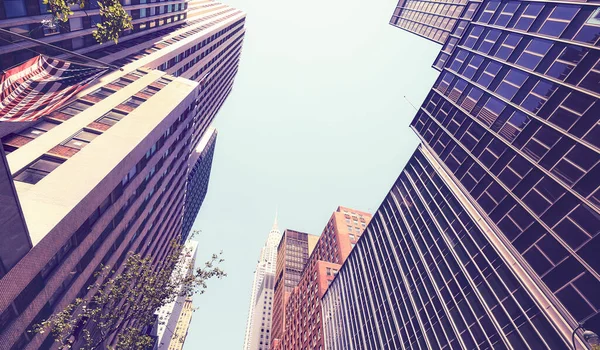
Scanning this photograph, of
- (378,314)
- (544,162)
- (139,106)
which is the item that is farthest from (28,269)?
(378,314)

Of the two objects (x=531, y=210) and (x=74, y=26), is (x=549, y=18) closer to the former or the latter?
(x=531, y=210)

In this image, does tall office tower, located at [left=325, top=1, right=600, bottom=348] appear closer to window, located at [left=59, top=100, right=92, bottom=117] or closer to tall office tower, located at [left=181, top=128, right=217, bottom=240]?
window, located at [left=59, top=100, right=92, bottom=117]

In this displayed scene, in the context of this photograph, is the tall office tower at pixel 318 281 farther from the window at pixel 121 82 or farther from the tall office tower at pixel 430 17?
the tall office tower at pixel 430 17

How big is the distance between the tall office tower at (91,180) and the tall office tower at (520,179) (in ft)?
108

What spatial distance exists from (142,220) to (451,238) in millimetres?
37061

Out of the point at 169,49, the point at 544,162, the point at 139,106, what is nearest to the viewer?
the point at 544,162

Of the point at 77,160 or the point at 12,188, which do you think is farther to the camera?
the point at 77,160

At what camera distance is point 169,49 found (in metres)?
46.7

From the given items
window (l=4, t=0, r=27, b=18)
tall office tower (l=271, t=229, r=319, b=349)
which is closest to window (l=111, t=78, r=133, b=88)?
window (l=4, t=0, r=27, b=18)

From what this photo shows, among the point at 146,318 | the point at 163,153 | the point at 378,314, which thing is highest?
the point at 163,153

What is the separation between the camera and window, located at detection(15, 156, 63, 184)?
60.4 feet

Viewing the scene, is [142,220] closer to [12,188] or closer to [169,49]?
[12,188]

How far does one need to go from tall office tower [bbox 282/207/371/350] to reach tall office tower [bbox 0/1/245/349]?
127ft

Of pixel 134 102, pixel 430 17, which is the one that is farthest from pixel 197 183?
pixel 430 17
